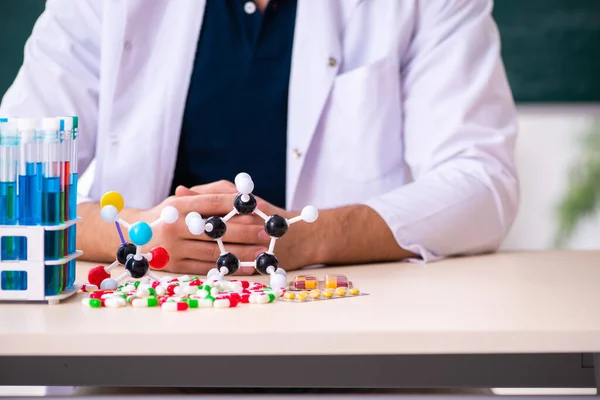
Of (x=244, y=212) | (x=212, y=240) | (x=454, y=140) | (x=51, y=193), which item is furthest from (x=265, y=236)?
(x=454, y=140)

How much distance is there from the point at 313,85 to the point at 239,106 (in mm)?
174

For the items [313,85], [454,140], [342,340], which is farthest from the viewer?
[313,85]

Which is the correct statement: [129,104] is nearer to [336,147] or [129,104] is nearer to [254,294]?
[336,147]

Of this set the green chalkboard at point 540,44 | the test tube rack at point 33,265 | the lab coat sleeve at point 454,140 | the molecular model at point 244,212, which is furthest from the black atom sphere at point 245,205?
the green chalkboard at point 540,44

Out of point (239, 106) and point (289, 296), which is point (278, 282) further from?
point (239, 106)

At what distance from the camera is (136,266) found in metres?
1.09

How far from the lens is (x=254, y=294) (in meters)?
1.03

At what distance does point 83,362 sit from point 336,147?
97cm

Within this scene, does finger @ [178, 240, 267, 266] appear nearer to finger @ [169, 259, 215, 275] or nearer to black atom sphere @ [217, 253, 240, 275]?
finger @ [169, 259, 215, 275]

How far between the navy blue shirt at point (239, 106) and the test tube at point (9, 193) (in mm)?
870

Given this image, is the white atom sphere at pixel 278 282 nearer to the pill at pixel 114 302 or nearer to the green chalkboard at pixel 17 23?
the pill at pixel 114 302

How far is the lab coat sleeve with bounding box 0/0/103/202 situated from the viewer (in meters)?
1.77

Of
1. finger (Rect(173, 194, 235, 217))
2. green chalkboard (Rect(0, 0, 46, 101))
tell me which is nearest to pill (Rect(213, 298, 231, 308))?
finger (Rect(173, 194, 235, 217))

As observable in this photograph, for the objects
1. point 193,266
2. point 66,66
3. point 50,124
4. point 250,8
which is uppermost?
point 250,8
